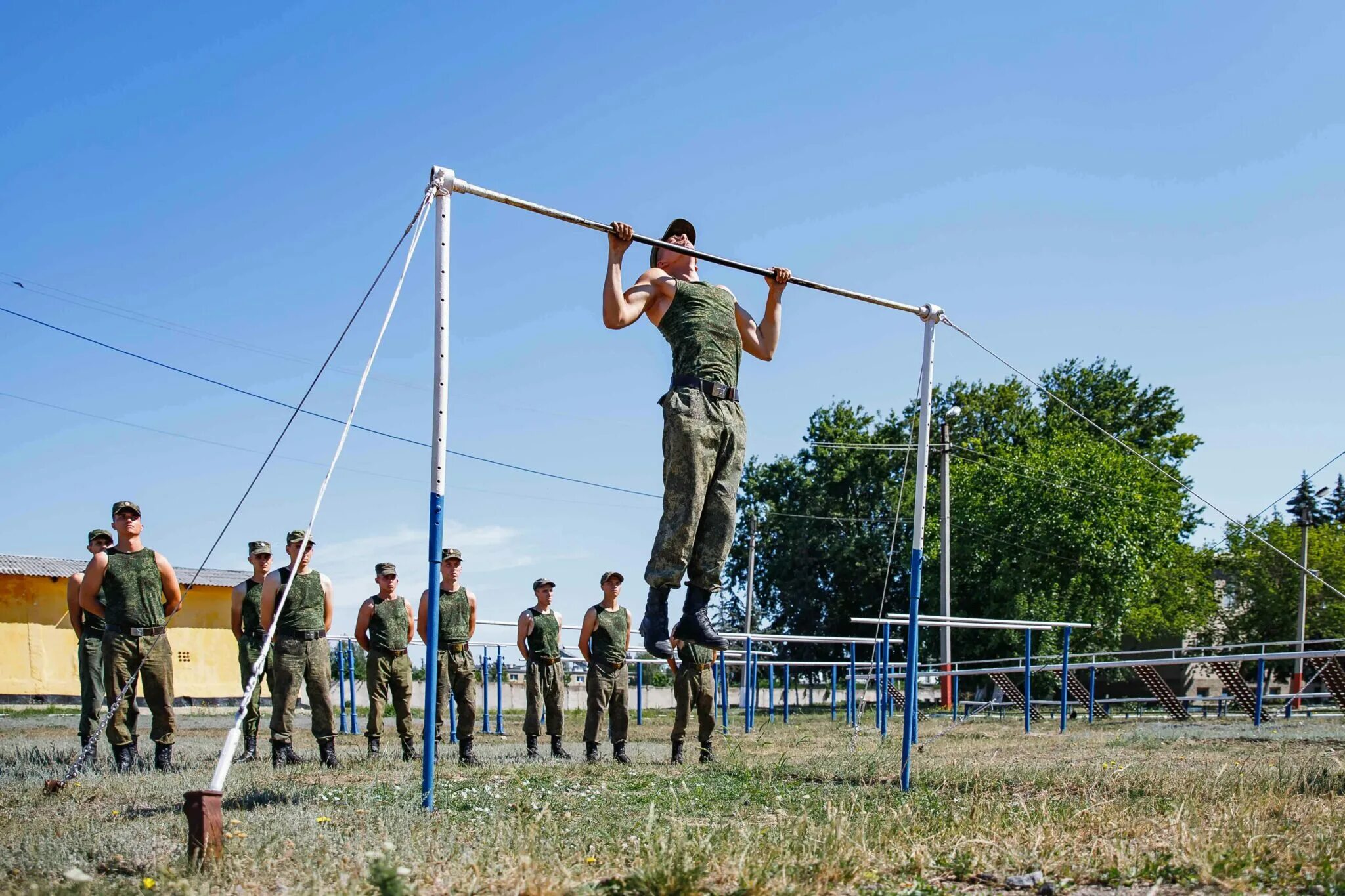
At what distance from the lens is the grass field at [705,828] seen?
4.32 meters

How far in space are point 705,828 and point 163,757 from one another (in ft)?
18.4

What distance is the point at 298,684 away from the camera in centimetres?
970

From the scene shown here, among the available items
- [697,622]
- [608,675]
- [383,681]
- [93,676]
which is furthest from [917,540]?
[93,676]

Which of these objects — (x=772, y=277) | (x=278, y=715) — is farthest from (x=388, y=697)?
(x=772, y=277)

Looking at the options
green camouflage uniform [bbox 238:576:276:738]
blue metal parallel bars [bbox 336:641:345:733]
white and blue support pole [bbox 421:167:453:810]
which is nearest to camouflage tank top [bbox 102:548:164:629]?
green camouflage uniform [bbox 238:576:276:738]

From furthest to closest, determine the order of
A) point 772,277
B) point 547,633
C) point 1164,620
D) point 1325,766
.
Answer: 1. point 1164,620
2. point 547,633
3. point 1325,766
4. point 772,277

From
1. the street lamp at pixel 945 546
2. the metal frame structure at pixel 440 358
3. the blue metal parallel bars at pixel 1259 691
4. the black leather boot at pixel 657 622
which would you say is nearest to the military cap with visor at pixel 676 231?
the metal frame structure at pixel 440 358

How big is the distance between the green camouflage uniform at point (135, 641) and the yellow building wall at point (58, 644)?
1796cm

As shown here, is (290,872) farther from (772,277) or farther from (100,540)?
(100,540)

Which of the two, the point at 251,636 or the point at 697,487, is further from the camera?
the point at 251,636

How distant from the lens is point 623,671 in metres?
11.9

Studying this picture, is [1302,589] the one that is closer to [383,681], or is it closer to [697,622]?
[383,681]

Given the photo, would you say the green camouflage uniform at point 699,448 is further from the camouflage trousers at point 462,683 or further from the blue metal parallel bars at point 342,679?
the blue metal parallel bars at point 342,679

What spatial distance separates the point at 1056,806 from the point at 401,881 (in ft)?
12.0
